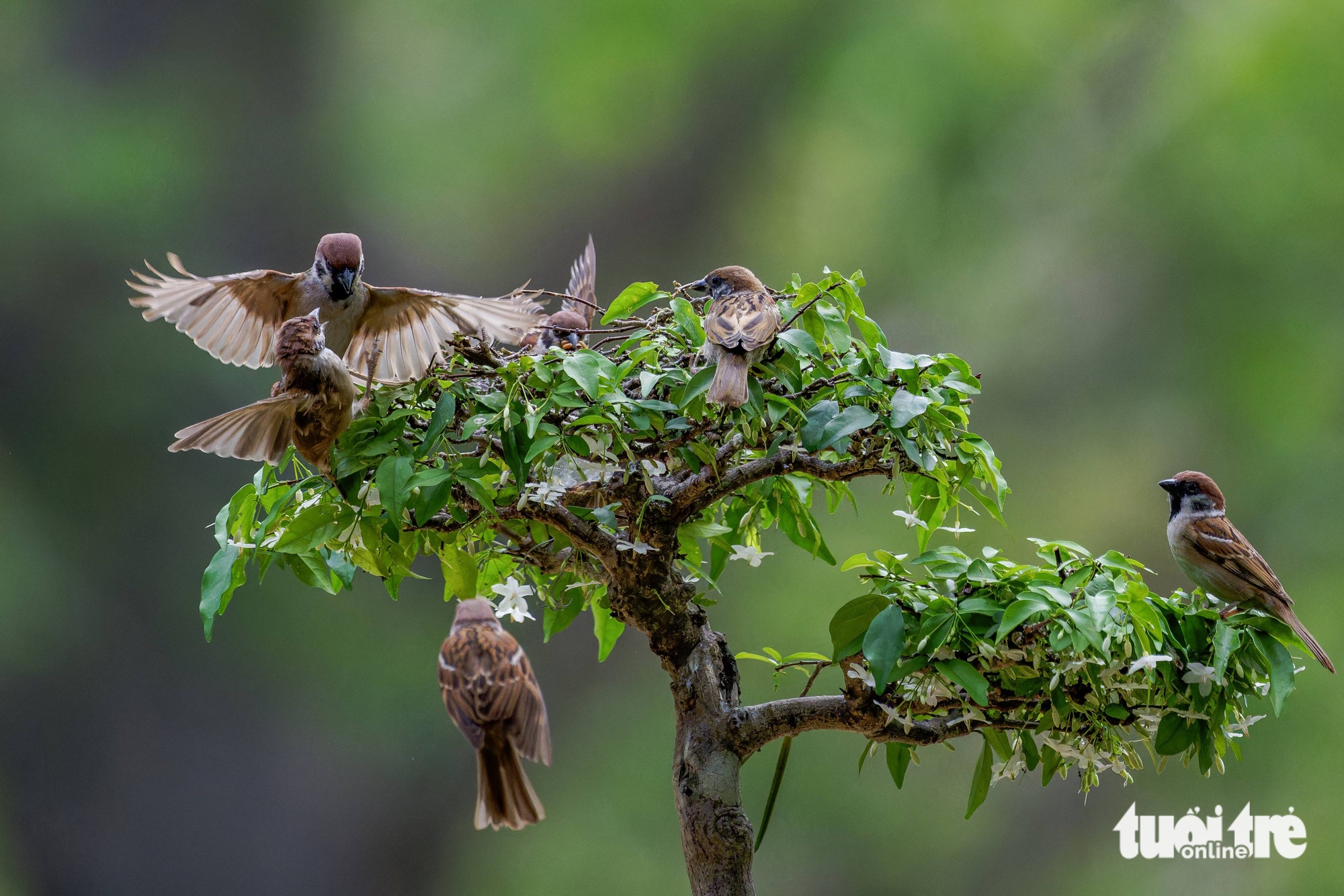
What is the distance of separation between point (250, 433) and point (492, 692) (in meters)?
0.81

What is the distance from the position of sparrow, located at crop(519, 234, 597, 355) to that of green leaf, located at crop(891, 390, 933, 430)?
0.39 meters

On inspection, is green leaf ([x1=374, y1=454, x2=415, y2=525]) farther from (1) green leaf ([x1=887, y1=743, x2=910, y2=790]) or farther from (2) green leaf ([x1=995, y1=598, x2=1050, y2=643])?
(1) green leaf ([x1=887, y1=743, x2=910, y2=790])

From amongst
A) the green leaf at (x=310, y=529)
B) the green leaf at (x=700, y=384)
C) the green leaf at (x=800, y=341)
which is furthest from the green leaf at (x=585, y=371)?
the green leaf at (x=310, y=529)

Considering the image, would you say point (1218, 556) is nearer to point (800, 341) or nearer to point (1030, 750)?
point (1030, 750)

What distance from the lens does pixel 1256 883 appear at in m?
3.01

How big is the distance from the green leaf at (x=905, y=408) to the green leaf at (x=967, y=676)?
29 centimetres

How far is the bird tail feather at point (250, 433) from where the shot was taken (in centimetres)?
119

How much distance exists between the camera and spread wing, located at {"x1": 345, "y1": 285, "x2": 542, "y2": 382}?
61.2 inches

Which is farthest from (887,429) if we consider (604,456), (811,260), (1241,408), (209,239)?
(209,239)

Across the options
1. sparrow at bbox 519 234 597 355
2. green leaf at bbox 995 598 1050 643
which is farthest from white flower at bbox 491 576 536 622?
green leaf at bbox 995 598 1050 643

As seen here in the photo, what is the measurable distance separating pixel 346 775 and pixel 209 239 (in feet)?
5.24

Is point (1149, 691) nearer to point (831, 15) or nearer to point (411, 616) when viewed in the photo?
point (411, 616)

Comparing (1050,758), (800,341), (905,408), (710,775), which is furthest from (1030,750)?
(800,341)

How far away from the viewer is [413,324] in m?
1.64
